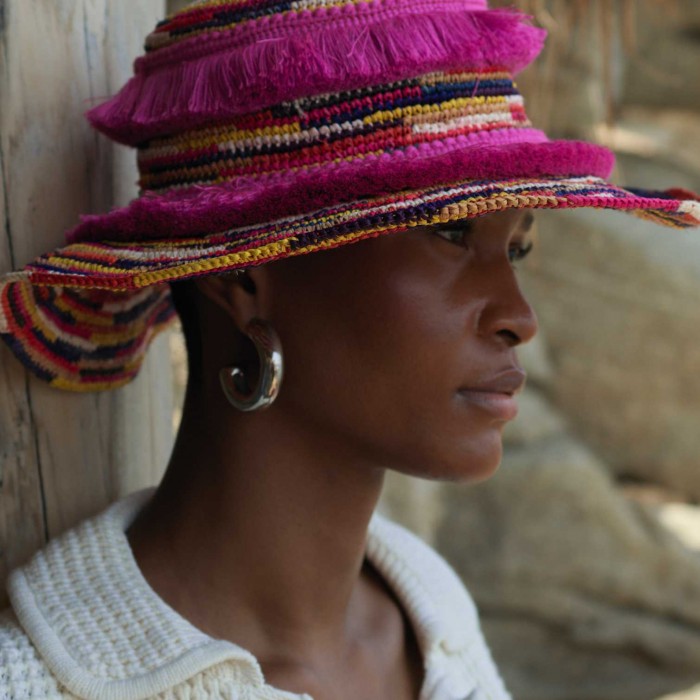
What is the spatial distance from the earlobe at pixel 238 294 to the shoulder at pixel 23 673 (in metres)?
0.53

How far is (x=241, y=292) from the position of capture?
4.91ft

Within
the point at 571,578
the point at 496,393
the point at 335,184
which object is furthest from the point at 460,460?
the point at 571,578

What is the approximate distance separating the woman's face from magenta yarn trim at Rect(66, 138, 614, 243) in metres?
0.14

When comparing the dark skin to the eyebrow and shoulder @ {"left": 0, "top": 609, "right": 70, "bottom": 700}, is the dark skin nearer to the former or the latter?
the eyebrow

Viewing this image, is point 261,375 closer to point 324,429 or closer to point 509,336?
point 324,429

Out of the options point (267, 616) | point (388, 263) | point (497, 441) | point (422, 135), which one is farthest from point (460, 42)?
point (267, 616)

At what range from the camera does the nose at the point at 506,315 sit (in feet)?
4.77

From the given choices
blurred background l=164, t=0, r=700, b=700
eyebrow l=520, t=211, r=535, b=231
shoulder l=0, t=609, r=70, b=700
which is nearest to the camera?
shoulder l=0, t=609, r=70, b=700

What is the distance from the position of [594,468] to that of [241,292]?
3.07 m

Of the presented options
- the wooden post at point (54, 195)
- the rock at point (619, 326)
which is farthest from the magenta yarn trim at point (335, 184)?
the rock at point (619, 326)

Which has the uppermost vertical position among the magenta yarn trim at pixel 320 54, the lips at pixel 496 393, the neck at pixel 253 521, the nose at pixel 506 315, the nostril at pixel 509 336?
the magenta yarn trim at pixel 320 54

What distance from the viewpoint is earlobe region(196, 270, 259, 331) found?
1.50 meters

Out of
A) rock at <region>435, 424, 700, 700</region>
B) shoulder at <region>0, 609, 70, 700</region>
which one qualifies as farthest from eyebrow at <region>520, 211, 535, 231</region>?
rock at <region>435, 424, 700, 700</region>

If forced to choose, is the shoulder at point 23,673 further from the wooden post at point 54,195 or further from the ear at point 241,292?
the ear at point 241,292
